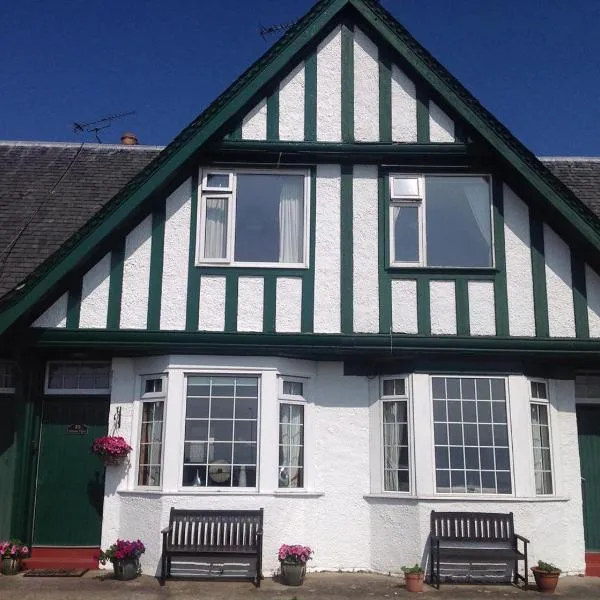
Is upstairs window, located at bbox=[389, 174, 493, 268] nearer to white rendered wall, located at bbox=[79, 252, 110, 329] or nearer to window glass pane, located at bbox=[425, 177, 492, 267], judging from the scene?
window glass pane, located at bbox=[425, 177, 492, 267]

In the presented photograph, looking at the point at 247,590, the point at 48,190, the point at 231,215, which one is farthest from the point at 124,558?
the point at 48,190

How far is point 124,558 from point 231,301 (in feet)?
12.0

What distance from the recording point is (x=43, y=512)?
10.2 metres

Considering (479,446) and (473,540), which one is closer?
(473,540)

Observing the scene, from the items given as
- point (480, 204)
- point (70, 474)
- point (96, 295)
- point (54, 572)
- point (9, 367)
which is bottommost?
point (54, 572)

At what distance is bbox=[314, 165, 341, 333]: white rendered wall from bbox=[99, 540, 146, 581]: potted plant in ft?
12.4

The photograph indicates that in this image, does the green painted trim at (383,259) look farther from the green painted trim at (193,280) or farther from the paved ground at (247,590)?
the paved ground at (247,590)

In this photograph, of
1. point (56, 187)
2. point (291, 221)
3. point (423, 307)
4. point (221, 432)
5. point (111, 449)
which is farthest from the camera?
point (56, 187)

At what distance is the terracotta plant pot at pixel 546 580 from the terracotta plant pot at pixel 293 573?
2.94m

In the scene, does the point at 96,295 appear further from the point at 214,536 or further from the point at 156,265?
the point at 214,536

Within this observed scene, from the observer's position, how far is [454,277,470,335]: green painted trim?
32.9 feet

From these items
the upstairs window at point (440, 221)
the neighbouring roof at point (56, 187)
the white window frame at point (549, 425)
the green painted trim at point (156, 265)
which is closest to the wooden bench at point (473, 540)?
the white window frame at point (549, 425)

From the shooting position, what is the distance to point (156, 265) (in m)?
10.1

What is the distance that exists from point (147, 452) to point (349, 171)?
16.4 ft
